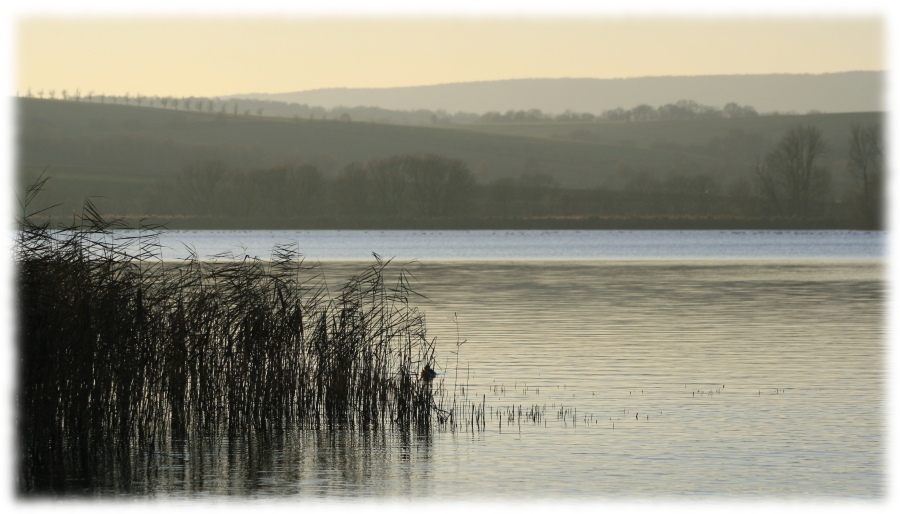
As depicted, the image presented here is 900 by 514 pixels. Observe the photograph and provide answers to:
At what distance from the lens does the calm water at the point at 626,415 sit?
16.1 m

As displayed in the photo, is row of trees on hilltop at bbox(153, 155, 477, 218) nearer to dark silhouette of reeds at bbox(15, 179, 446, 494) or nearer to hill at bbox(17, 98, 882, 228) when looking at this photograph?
hill at bbox(17, 98, 882, 228)

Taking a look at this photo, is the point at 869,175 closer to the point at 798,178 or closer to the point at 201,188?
the point at 798,178

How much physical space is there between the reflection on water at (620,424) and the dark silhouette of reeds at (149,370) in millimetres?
794

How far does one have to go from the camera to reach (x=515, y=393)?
23094 mm

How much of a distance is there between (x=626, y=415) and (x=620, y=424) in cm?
81

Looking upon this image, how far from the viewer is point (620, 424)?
65.7 feet

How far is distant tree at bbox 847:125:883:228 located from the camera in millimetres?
124375

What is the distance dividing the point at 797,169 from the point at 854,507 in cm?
12752

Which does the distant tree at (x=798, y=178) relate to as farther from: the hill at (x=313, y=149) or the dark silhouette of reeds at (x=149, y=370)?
the dark silhouette of reeds at (x=149, y=370)

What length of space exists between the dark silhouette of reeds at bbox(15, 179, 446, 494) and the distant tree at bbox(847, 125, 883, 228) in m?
108

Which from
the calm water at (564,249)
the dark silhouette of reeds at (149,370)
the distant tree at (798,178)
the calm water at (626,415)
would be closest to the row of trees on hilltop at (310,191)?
the calm water at (564,249)

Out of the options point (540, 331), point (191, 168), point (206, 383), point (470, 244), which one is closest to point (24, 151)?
point (191, 168)

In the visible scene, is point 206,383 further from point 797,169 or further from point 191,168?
point 191,168

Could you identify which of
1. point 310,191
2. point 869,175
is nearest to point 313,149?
point 310,191
